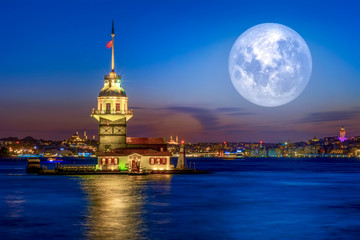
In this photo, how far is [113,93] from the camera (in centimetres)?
9125

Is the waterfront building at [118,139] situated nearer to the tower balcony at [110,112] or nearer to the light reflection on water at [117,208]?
the tower balcony at [110,112]

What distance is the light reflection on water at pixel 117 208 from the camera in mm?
34069

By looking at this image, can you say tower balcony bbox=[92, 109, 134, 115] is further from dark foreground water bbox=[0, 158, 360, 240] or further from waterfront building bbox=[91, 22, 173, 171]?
dark foreground water bbox=[0, 158, 360, 240]

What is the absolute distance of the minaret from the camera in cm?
9025

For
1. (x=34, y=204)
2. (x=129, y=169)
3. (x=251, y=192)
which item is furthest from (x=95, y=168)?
(x=34, y=204)

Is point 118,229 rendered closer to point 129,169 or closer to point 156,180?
point 156,180

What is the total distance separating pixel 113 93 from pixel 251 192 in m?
34.8

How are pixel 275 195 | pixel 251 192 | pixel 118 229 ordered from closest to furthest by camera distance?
pixel 118 229 < pixel 275 195 < pixel 251 192

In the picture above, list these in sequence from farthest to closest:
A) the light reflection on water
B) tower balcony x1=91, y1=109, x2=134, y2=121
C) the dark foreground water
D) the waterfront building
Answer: tower balcony x1=91, y1=109, x2=134, y2=121 → the waterfront building → the dark foreground water → the light reflection on water

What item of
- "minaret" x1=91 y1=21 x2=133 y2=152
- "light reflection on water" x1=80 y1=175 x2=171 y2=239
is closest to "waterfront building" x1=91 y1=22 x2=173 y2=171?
"minaret" x1=91 y1=21 x2=133 y2=152

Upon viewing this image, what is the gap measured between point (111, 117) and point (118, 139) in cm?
377

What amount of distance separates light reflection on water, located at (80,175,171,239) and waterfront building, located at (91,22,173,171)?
11.1 metres

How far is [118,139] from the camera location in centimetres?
9038

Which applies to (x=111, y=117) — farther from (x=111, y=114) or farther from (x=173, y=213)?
(x=173, y=213)
